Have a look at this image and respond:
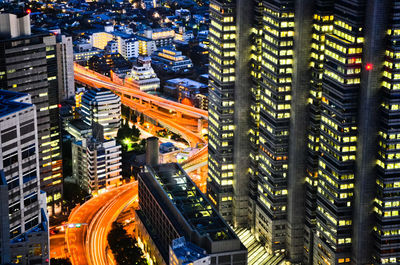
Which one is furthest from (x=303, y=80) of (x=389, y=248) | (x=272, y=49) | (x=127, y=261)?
(x=127, y=261)

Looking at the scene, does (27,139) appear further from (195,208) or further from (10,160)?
(195,208)

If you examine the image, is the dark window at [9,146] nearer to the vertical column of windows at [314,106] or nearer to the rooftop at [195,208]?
the rooftop at [195,208]

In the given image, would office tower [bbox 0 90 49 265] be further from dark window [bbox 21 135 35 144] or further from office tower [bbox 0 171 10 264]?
office tower [bbox 0 171 10 264]

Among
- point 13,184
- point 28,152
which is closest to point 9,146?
point 28,152

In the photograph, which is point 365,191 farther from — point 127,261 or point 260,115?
point 127,261

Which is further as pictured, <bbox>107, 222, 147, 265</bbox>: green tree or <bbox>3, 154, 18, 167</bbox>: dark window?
<bbox>107, 222, 147, 265</bbox>: green tree

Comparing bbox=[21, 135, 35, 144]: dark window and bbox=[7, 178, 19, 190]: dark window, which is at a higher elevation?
bbox=[21, 135, 35, 144]: dark window

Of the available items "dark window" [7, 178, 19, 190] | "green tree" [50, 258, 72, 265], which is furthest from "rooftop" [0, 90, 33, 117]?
"green tree" [50, 258, 72, 265]

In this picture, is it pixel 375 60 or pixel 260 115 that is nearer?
pixel 375 60
